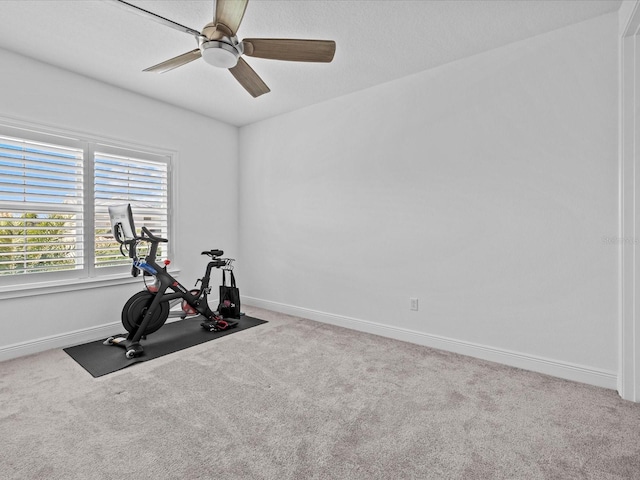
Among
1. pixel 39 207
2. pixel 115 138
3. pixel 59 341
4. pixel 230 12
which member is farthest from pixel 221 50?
pixel 59 341

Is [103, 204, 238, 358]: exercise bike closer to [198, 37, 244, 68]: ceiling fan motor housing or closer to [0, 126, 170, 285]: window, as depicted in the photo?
[0, 126, 170, 285]: window

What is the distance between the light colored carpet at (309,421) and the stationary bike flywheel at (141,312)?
1.62 ft

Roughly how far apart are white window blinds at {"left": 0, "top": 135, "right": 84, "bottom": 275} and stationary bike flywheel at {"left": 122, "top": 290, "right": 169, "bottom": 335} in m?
0.78

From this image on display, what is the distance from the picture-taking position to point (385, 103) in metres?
3.45

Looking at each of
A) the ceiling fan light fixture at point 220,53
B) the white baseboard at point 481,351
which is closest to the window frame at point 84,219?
the ceiling fan light fixture at point 220,53

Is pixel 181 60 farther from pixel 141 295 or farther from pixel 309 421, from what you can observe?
pixel 309 421

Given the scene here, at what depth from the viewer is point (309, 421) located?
1961 mm

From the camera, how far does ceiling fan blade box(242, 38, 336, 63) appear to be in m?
1.99

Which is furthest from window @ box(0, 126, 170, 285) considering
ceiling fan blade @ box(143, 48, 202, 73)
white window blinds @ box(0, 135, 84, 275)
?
ceiling fan blade @ box(143, 48, 202, 73)

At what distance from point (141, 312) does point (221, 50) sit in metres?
2.49

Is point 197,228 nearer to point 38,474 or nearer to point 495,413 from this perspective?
point 38,474

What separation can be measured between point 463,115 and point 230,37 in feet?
6.90

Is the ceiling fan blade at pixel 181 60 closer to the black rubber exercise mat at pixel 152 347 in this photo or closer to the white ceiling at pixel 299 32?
the white ceiling at pixel 299 32

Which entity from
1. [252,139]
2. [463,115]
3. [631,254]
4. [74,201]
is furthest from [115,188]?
[631,254]
